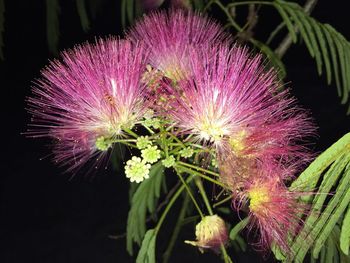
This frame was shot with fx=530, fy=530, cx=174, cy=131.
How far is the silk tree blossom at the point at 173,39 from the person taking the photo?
59cm

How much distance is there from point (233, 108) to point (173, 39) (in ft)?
0.45

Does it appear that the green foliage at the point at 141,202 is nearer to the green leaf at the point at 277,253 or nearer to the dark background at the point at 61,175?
the green leaf at the point at 277,253

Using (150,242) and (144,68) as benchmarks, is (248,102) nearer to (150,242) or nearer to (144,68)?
(144,68)

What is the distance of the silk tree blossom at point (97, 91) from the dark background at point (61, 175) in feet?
3.21

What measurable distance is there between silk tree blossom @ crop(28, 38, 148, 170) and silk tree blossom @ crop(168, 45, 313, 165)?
0.17 feet

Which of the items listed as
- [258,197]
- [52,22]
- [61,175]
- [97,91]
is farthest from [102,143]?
[61,175]

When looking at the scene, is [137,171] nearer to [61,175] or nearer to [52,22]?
[52,22]

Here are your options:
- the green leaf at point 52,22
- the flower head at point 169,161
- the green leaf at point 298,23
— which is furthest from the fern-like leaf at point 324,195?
the green leaf at point 52,22

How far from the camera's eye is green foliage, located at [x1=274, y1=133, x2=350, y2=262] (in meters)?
0.53

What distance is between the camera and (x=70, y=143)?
2.07ft

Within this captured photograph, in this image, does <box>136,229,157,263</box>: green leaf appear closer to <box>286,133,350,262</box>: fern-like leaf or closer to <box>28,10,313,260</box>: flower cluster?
<box>28,10,313,260</box>: flower cluster

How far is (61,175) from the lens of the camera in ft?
6.77

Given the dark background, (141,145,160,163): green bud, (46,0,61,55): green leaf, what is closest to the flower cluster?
(141,145,160,163): green bud

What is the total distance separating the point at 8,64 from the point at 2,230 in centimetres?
74
